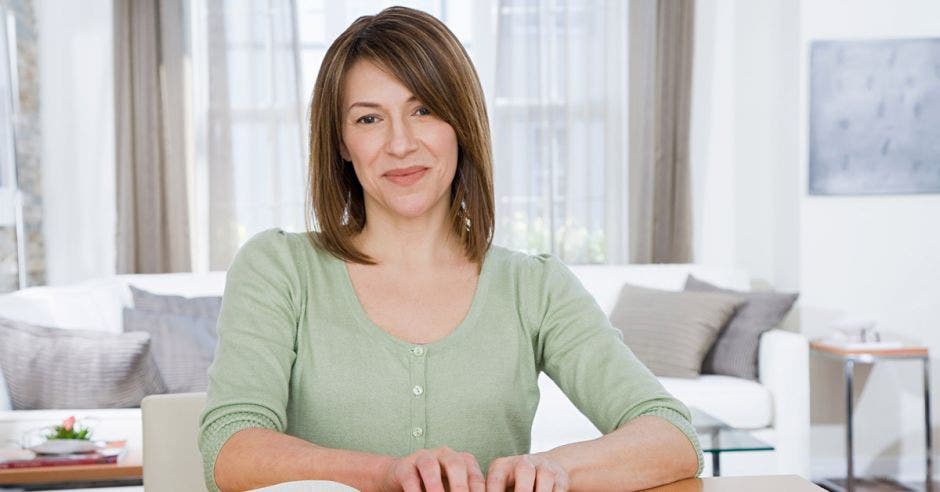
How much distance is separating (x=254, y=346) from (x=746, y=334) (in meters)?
3.07

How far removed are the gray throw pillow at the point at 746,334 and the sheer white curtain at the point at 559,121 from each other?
3.67ft

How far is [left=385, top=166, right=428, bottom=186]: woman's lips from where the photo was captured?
4.37 feet

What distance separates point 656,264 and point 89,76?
2867 millimetres

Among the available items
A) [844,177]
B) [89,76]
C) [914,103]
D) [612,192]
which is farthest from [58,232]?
→ [914,103]

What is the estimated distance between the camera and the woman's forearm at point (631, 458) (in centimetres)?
110

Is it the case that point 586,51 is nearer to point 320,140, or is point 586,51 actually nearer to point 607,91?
point 607,91

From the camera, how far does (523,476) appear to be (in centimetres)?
98

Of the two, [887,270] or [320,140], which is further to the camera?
[887,270]

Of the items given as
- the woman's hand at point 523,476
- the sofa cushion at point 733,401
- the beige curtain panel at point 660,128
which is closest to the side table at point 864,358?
the sofa cushion at point 733,401

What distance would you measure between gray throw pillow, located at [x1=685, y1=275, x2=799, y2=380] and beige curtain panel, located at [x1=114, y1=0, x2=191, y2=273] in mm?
2513

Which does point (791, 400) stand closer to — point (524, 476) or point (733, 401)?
point (733, 401)

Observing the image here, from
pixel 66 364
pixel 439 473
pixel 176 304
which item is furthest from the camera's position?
pixel 176 304

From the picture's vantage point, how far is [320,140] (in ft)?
4.54

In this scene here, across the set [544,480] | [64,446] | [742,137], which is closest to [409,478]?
[544,480]
